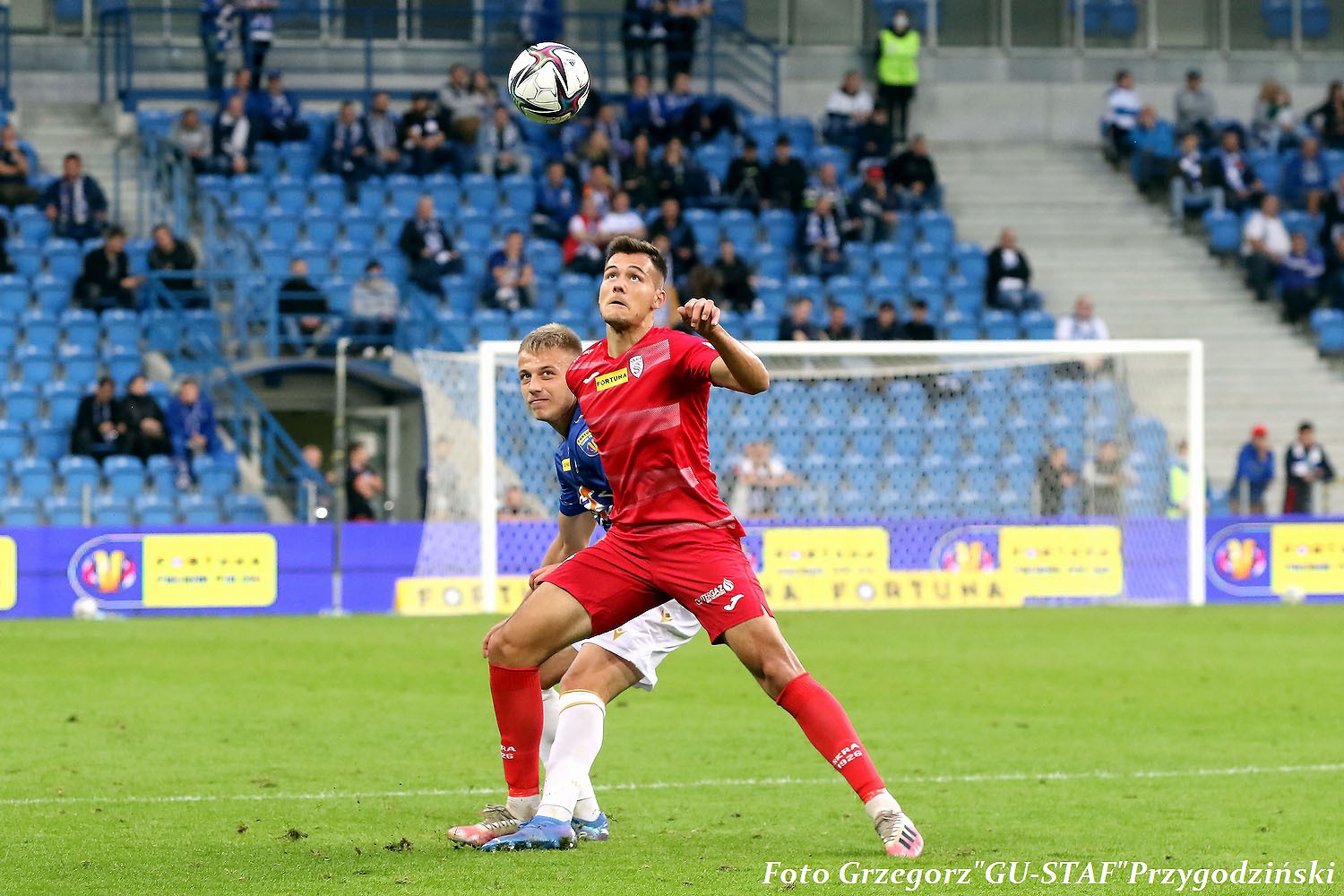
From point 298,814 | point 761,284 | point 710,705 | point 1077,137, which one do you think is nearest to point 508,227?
point 761,284

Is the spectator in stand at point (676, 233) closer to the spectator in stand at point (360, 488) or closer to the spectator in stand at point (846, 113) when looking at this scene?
the spectator in stand at point (846, 113)

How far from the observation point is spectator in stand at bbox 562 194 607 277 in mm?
25203

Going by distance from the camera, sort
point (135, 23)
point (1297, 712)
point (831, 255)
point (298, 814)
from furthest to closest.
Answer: point (135, 23) < point (831, 255) < point (1297, 712) < point (298, 814)

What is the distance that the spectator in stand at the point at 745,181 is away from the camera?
2709 cm

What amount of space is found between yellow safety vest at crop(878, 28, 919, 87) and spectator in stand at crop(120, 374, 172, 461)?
13.3 metres

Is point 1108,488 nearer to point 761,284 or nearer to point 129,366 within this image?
point 761,284

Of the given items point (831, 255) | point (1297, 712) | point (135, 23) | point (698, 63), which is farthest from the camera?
point (698, 63)

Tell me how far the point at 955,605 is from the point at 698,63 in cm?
1298

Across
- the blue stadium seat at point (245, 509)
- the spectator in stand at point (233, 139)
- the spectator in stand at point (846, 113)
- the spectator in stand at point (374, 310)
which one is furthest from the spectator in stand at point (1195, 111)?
the blue stadium seat at point (245, 509)

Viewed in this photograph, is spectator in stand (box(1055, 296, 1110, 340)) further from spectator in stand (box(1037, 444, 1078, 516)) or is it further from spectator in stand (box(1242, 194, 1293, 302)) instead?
spectator in stand (box(1242, 194, 1293, 302))

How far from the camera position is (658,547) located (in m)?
6.73

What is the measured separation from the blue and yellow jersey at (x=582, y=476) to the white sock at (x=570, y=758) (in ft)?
2.38

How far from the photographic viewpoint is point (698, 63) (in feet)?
102

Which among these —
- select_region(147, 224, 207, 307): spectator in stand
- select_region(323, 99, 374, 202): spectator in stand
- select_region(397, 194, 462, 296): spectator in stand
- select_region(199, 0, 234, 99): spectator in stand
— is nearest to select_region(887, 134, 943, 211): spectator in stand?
select_region(397, 194, 462, 296): spectator in stand
